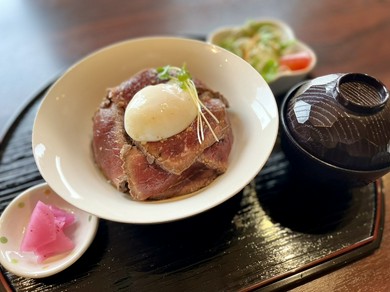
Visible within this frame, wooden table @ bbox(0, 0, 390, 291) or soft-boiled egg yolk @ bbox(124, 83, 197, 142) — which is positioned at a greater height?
soft-boiled egg yolk @ bbox(124, 83, 197, 142)

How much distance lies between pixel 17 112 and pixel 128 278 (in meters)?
1.31

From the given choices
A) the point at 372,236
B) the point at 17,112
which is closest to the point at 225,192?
the point at 372,236

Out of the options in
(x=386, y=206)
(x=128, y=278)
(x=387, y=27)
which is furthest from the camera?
(x=387, y=27)

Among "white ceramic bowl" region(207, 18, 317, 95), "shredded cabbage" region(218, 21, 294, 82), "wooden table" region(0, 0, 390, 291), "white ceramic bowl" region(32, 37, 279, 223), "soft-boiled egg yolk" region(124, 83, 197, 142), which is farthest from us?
"wooden table" region(0, 0, 390, 291)

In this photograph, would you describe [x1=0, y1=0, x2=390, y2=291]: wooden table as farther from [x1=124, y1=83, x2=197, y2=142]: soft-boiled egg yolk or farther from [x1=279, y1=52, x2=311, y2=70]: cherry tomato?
[x1=124, y1=83, x2=197, y2=142]: soft-boiled egg yolk

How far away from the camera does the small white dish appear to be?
1.60 meters

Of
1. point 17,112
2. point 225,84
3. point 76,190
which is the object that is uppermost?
point 225,84

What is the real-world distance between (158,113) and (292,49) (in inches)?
55.9

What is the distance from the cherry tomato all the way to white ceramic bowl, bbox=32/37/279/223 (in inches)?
27.8

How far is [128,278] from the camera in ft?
5.41

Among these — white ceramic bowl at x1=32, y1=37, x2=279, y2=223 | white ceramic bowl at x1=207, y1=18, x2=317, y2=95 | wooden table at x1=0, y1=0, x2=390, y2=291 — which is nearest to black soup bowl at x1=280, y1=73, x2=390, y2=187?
white ceramic bowl at x1=32, y1=37, x2=279, y2=223

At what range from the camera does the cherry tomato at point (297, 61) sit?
252cm

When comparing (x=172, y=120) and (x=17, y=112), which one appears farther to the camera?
(x=17, y=112)

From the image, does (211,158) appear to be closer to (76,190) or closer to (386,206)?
(76,190)
